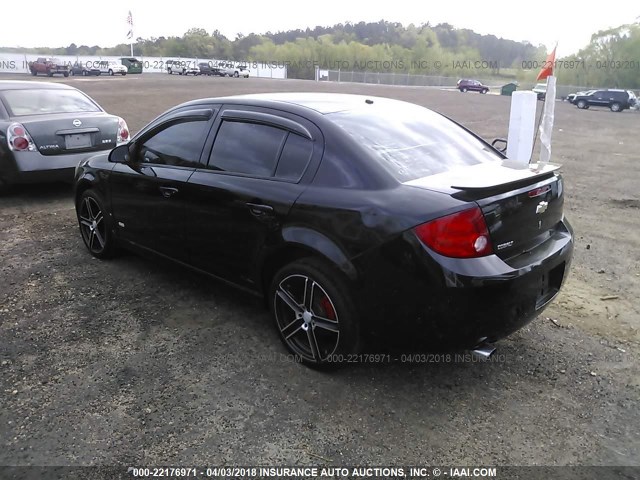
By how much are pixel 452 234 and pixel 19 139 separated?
6.24 metres

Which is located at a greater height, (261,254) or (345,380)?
(261,254)

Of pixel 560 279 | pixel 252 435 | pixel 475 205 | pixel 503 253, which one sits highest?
pixel 475 205

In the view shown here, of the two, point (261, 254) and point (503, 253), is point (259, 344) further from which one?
point (503, 253)

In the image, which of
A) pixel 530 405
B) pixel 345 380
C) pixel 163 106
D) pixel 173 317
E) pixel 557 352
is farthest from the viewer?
pixel 163 106

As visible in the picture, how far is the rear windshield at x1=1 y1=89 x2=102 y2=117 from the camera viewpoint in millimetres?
7246

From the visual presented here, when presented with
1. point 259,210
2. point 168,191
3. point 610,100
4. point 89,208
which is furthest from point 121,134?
point 610,100

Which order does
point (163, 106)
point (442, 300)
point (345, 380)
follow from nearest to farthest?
1. point (442, 300)
2. point (345, 380)
3. point (163, 106)

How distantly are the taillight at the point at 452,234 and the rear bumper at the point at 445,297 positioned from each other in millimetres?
41

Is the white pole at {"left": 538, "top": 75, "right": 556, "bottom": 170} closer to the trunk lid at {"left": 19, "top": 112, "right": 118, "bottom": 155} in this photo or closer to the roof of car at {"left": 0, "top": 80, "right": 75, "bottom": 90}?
the trunk lid at {"left": 19, "top": 112, "right": 118, "bottom": 155}

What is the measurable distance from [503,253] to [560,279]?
0.72 m

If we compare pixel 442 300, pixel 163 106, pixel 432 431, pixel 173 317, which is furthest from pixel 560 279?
pixel 163 106

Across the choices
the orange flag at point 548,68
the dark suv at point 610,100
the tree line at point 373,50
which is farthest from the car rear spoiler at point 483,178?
the tree line at point 373,50

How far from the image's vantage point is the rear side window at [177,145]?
13.0 ft

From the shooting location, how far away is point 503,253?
9.26ft
